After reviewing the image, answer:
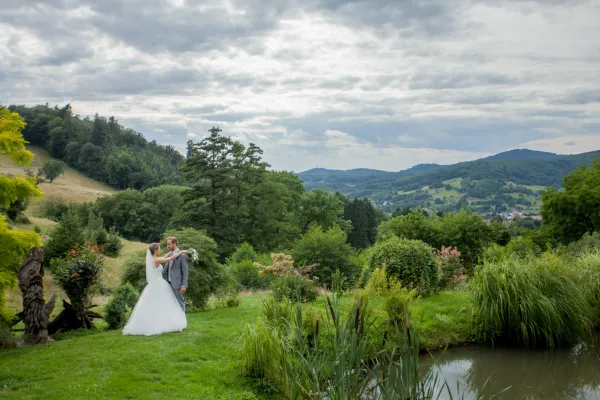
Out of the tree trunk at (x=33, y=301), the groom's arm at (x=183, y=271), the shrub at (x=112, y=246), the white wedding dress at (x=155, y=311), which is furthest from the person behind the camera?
the shrub at (x=112, y=246)

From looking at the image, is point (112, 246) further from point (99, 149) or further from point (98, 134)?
point (98, 134)

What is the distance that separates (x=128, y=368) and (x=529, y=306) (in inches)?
361

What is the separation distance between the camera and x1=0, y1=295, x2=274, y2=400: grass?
7.20 meters

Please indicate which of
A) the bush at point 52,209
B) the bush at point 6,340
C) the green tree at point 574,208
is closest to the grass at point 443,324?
the bush at point 6,340

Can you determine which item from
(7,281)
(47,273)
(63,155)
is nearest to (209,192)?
(47,273)

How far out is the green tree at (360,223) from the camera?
7769cm

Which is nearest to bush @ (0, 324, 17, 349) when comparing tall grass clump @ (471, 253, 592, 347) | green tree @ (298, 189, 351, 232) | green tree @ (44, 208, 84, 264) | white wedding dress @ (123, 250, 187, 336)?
white wedding dress @ (123, 250, 187, 336)

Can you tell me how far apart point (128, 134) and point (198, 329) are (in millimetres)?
119516

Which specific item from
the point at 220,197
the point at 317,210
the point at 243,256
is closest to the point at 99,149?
the point at 317,210

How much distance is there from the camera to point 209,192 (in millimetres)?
45875

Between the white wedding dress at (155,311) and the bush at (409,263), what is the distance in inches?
269

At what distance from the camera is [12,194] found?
1007 centimetres

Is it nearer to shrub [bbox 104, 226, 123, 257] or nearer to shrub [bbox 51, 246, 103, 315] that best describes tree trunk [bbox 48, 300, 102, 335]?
shrub [bbox 51, 246, 103, 315]

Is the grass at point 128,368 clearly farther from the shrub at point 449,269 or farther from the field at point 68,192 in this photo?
the field at point 68,192
